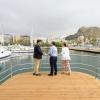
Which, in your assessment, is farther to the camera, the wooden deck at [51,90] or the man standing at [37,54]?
the man standing at [37,54]

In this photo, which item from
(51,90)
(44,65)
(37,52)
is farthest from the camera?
(44,65)

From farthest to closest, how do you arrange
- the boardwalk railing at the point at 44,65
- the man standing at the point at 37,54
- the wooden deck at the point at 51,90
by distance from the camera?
the boardwalk railing at the point at 44,65, the man standing at the point at 37,54, the wooden deck at the point at 51,90

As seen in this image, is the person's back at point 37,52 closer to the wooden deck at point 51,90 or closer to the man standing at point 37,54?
the man standing at point 37,54

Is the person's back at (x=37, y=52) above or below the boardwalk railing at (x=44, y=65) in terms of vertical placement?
above

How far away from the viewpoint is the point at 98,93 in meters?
8.51

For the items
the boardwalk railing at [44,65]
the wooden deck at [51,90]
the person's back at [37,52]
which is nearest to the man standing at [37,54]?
the person's back at [37,52]

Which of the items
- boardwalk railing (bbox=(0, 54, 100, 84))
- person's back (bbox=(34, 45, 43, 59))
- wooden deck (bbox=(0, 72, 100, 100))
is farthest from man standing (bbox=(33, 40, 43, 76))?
wooden deck (bbox=(0, 72, 100, 100))

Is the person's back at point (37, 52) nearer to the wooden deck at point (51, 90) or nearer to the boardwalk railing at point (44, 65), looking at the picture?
the boardwalk railing at point (44, 65)

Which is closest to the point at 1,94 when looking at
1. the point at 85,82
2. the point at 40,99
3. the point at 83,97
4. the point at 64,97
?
the point at 40,99

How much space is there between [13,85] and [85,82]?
2834 mm

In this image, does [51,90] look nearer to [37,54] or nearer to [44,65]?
[37,54]

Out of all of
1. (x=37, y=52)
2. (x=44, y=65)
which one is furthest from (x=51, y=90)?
(x=44, y=65)

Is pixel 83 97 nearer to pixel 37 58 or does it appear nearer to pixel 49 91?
pixel 49 91

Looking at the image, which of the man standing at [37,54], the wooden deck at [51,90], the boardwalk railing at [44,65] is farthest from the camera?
the boardwalk railing at [44,65]
